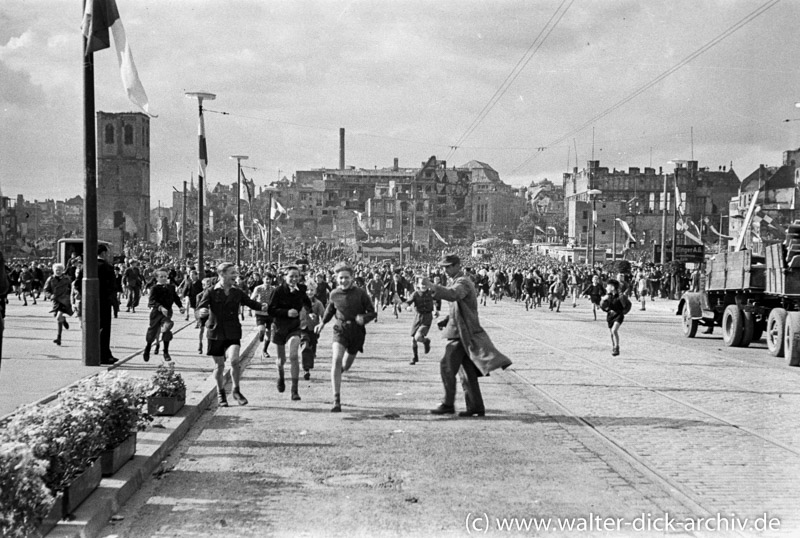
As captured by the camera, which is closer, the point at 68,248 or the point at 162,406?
the point at 162,406

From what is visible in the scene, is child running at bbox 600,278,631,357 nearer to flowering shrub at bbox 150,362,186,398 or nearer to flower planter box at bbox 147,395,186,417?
flowering shrub at bbox 150,362,186,398

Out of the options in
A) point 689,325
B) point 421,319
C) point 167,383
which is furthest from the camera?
point 689,325

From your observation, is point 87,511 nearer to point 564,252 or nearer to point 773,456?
point 773,456

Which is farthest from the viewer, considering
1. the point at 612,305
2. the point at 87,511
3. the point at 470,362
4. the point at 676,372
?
the point at 612,305

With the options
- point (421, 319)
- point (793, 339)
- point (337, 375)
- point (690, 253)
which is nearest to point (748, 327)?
point (793, 339)

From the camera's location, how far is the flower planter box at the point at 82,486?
560cm

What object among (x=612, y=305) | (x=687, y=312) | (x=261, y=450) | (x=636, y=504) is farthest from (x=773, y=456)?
(x=687, y=312)

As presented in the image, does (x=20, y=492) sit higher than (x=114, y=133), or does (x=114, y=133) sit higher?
(x=114, y=133)

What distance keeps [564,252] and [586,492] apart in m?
94.6

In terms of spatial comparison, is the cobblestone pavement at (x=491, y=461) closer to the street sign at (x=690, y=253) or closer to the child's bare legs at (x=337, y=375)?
the child's bare legs at (x=337, y=375)

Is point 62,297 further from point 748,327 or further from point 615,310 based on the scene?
point 748,327

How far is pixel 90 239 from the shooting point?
13.4 meters

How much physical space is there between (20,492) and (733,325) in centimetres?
1790

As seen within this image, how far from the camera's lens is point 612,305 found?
16969 mm
